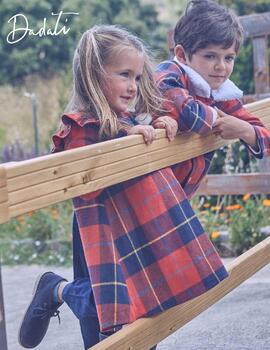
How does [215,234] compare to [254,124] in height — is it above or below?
below

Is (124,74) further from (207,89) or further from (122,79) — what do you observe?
(207,89)

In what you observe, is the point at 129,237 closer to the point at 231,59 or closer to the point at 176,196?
the point at 176,196

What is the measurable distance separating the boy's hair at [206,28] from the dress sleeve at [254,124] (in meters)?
0.22

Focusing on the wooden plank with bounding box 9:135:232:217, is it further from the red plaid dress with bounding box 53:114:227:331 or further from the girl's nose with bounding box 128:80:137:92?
the girl's nose with bounding box 128:80:137:92

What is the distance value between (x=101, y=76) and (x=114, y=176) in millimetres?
482

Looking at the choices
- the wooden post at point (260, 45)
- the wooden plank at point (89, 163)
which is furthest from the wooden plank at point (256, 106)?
the wooden post at point (260, 45)

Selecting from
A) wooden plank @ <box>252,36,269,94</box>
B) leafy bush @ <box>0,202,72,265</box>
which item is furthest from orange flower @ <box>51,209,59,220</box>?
wooden plank @ <box>252,36,269,94</box>

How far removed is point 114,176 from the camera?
306cm

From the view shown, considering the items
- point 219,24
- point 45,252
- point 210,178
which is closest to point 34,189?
point 219,24

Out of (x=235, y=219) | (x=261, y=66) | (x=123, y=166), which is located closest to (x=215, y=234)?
(x=235, y=219)

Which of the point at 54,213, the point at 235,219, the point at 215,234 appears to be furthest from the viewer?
the point at 54,213

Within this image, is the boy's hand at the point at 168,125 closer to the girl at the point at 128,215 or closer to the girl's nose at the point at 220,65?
the girl at the point at 128,215

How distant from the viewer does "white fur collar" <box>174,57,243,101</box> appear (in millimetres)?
3766

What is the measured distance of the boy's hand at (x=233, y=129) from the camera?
377cm
